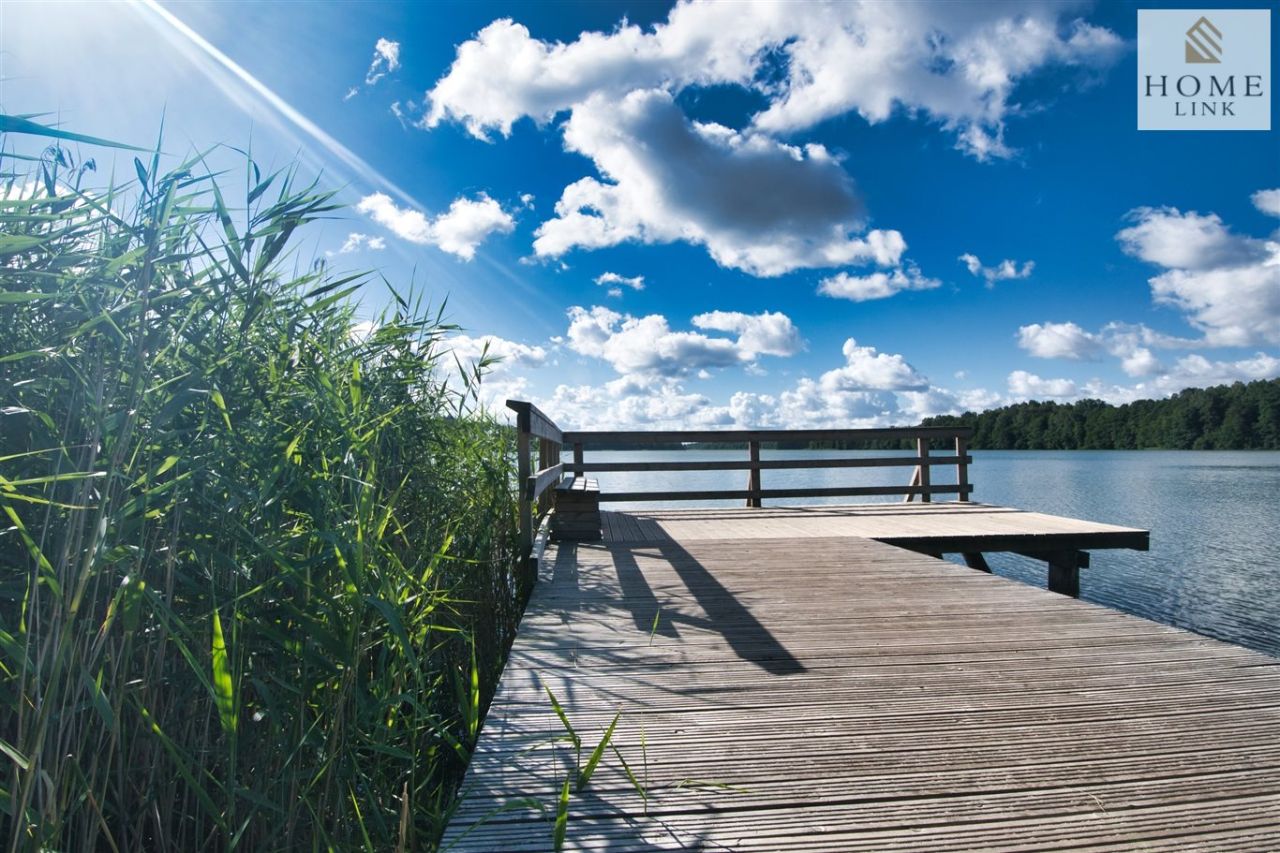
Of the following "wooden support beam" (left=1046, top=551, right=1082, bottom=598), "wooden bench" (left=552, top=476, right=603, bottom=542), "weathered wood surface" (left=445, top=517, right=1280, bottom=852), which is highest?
"wooden bench" (left=552, top=476, right=603, bottom=542)

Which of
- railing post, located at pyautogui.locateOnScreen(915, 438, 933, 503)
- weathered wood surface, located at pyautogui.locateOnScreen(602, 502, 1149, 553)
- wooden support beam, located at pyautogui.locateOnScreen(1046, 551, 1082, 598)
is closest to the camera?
weathered wood surface, located at pyautogui.locateOnScreen(602, 502, 1149, 553)

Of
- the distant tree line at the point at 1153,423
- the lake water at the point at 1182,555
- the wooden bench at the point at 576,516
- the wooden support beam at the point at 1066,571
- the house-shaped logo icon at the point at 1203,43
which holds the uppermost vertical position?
the house-shaped logo icon at the point at 1203,43

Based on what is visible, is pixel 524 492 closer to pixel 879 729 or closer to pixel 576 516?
pixel 576 516

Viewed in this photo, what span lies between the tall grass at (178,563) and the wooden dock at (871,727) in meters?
0.40

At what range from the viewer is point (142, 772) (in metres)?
1.41

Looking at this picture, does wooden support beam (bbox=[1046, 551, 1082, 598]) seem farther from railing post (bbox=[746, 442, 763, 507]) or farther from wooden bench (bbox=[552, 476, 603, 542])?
wooden bench (bbox=[552, 476, 603, 542])

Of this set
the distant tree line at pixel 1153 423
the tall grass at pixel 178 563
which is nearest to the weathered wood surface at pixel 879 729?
the tall grass at pixel 178 563

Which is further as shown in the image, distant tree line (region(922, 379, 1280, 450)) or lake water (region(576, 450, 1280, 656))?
distant tree line (region(922, 379, 1280, 450))

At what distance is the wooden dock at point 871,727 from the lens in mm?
1368

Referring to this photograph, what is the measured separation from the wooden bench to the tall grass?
3.27 meters

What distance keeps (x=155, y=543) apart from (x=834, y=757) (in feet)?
5.63

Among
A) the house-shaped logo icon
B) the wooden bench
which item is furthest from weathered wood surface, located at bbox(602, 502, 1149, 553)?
the house-shaped logo icon

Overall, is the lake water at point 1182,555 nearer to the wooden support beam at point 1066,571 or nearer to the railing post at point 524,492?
the wooden support beam at point 1066,571

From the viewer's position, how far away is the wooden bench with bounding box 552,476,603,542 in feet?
17.7
